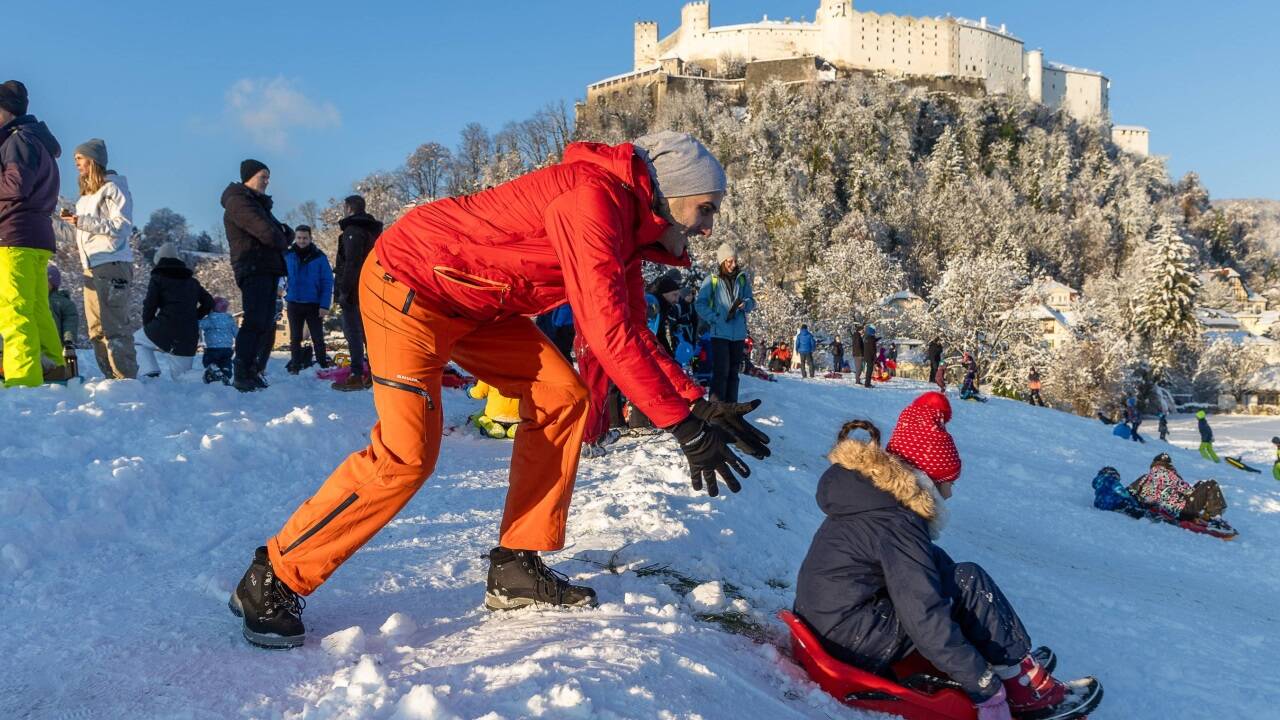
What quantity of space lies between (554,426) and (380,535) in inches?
65.3

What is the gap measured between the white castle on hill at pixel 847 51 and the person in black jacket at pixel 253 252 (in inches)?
3074

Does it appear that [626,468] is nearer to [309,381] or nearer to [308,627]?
[308,627]

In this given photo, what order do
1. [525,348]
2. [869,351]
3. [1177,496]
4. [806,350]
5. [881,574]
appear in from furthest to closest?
[806,350] → [869,351] → [1177,496] → [525,348] → [881,574]

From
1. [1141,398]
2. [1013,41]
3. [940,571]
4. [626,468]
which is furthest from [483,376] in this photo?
[1013,41]

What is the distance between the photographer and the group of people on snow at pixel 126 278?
589cm

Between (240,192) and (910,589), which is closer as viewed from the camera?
(910,589)

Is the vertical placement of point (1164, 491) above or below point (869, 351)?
below

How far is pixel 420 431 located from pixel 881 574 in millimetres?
1758

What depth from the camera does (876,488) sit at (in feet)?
9.70

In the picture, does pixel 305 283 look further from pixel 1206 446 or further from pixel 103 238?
pixel 1206 446

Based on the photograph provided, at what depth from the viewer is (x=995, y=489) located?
1080cm

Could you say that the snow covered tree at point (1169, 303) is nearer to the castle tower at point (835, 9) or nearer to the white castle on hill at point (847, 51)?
the white castle on hill at point (847, 51)

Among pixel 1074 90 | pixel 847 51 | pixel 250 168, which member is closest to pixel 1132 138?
pixel 1074 90

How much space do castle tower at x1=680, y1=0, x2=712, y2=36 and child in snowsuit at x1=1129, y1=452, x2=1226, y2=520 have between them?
8724 cm
